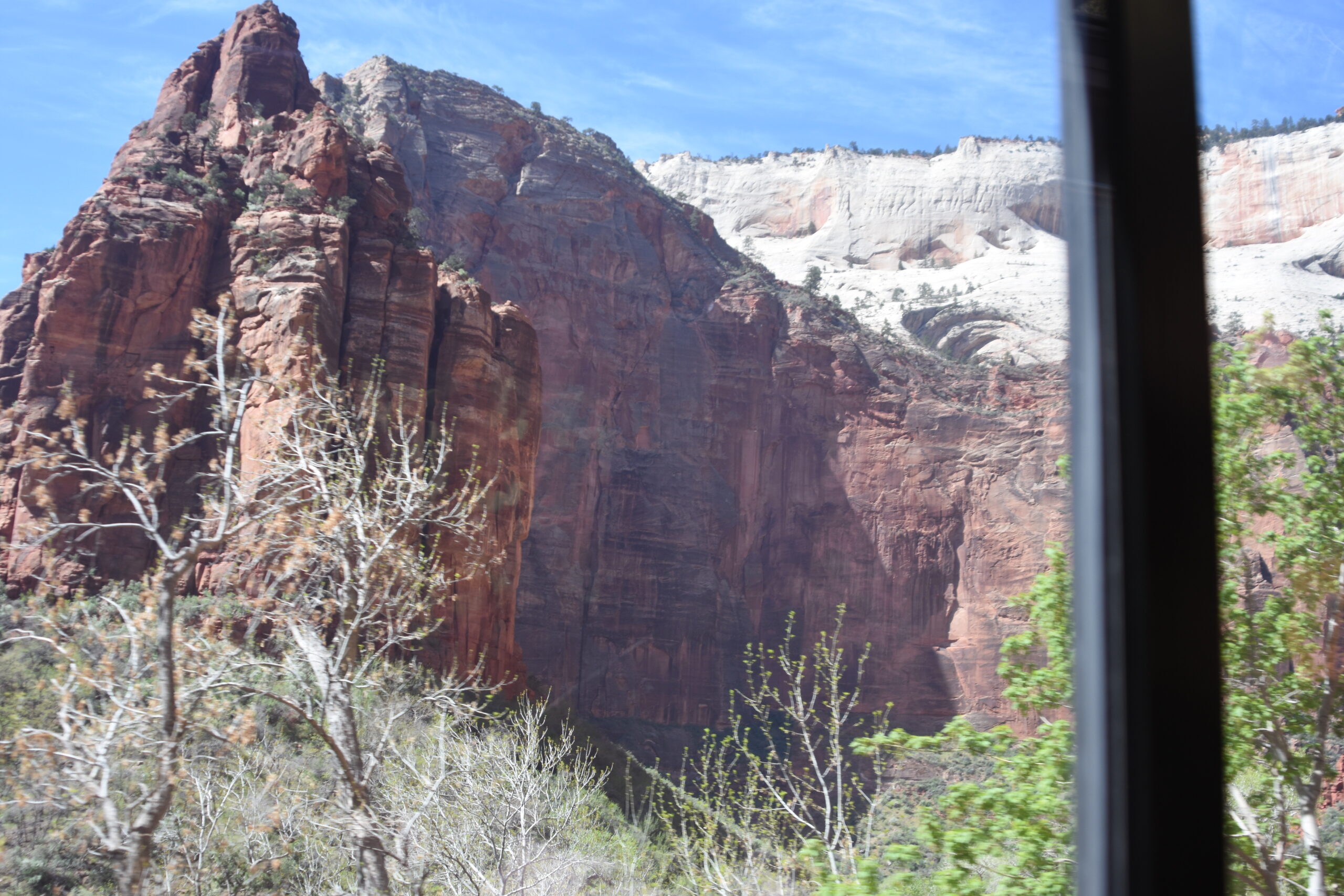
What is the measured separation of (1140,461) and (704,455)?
44.3 meters

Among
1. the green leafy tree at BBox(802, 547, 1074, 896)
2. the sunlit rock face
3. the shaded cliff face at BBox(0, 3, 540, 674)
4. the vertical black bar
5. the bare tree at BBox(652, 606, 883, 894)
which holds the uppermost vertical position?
the sunlit rock face

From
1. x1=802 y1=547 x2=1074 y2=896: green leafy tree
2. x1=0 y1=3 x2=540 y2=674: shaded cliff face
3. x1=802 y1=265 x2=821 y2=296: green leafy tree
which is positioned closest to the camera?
x1=802 y1=547 x2=1074 y2=896: green leafy tree

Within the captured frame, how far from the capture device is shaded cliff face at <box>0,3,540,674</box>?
21.5 meters

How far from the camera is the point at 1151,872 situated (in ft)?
9.04

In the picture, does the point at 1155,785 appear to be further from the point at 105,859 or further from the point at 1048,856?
the point at 105,859

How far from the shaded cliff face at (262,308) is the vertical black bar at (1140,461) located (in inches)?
735

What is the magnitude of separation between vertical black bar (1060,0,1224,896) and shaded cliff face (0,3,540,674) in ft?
61.3

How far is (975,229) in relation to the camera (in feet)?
292

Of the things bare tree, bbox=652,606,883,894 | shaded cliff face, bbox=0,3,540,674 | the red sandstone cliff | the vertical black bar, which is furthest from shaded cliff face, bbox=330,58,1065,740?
the vertical black bar

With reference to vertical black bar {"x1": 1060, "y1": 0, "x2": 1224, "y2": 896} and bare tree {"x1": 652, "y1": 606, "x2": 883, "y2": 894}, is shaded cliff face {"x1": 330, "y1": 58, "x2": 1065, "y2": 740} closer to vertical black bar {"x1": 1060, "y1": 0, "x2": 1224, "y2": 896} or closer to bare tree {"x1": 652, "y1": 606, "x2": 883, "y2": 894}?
bare tree {"x1": 652, "y1": 606, "x2": 883, "y2": 894}

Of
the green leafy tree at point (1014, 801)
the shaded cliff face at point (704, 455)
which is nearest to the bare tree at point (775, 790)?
the green leafy tree at point (1014, 801)

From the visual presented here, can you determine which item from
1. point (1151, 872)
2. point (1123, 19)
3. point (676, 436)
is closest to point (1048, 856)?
point (1151, 872)

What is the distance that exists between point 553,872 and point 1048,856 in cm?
807

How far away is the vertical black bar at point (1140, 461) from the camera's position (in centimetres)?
284
